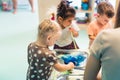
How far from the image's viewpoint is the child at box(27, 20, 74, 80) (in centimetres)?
125

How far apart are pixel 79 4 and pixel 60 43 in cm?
188

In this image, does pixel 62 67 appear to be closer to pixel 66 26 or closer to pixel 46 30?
pixel 46 30

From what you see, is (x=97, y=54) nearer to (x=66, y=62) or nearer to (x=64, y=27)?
(x=66, y=62)

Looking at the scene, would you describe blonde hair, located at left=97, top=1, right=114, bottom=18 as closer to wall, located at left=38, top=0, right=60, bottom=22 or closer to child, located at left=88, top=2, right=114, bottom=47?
child, located at left=88, top=2, right=114, bottom=47

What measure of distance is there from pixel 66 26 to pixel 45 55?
1.95ft

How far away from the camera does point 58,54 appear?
151 centimetres

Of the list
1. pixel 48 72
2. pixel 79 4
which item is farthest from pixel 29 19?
pixel 48 72

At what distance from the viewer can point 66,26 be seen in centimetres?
178

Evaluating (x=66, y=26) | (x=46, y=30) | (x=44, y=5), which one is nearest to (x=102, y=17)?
(x=66, y=26)

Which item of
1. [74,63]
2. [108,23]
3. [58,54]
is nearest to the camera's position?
[74,63]

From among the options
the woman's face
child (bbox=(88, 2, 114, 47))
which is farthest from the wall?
the woman's face

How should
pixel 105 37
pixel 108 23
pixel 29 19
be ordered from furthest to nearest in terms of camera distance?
pixel 29 19 → pixel 108 23 → pixel 105 37

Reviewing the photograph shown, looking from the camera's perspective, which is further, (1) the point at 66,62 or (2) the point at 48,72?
(1) the point at 66,62

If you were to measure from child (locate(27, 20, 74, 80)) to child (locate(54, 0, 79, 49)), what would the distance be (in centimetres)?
48
